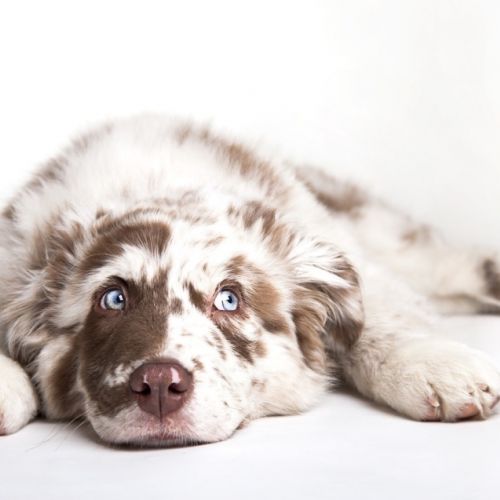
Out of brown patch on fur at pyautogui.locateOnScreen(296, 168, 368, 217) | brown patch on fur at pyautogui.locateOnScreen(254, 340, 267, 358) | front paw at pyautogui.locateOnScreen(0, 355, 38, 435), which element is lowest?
front paw at pyautogui.locateOnScreen(0, 355, 38, 435)

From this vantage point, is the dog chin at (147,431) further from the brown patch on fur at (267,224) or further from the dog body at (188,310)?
the brown patch on fur at (267,224)

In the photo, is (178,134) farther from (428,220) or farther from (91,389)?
(428,220)

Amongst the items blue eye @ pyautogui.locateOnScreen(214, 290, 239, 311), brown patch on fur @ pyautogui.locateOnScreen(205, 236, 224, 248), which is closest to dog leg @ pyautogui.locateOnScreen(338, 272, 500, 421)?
blue eye @ pyautogui.locateOnScreen(214, 290, 239, 311)

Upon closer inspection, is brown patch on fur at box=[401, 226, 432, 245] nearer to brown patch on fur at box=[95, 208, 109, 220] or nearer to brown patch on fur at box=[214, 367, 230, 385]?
brown patch on fur at box=[95, 208, 109, 220]

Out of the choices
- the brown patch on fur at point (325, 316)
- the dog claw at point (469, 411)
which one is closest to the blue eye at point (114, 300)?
the brown patch on fur at point (325, 316)

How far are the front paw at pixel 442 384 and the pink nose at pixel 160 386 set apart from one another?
871mm

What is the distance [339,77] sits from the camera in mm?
7680

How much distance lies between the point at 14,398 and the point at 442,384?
4.79 feet

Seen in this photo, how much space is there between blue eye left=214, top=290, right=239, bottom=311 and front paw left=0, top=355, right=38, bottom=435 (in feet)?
2.41

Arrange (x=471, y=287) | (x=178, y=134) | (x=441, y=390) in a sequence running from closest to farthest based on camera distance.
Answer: (x=441, y=390) → (x=178, y=134) → (x=471, y=287)

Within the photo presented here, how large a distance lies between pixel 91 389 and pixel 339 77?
13.4 feet

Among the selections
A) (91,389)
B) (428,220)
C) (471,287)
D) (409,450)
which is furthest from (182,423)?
(428,220)

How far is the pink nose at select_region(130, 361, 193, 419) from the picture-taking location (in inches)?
150

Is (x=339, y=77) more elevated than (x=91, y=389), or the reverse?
(x=339, y=77)
